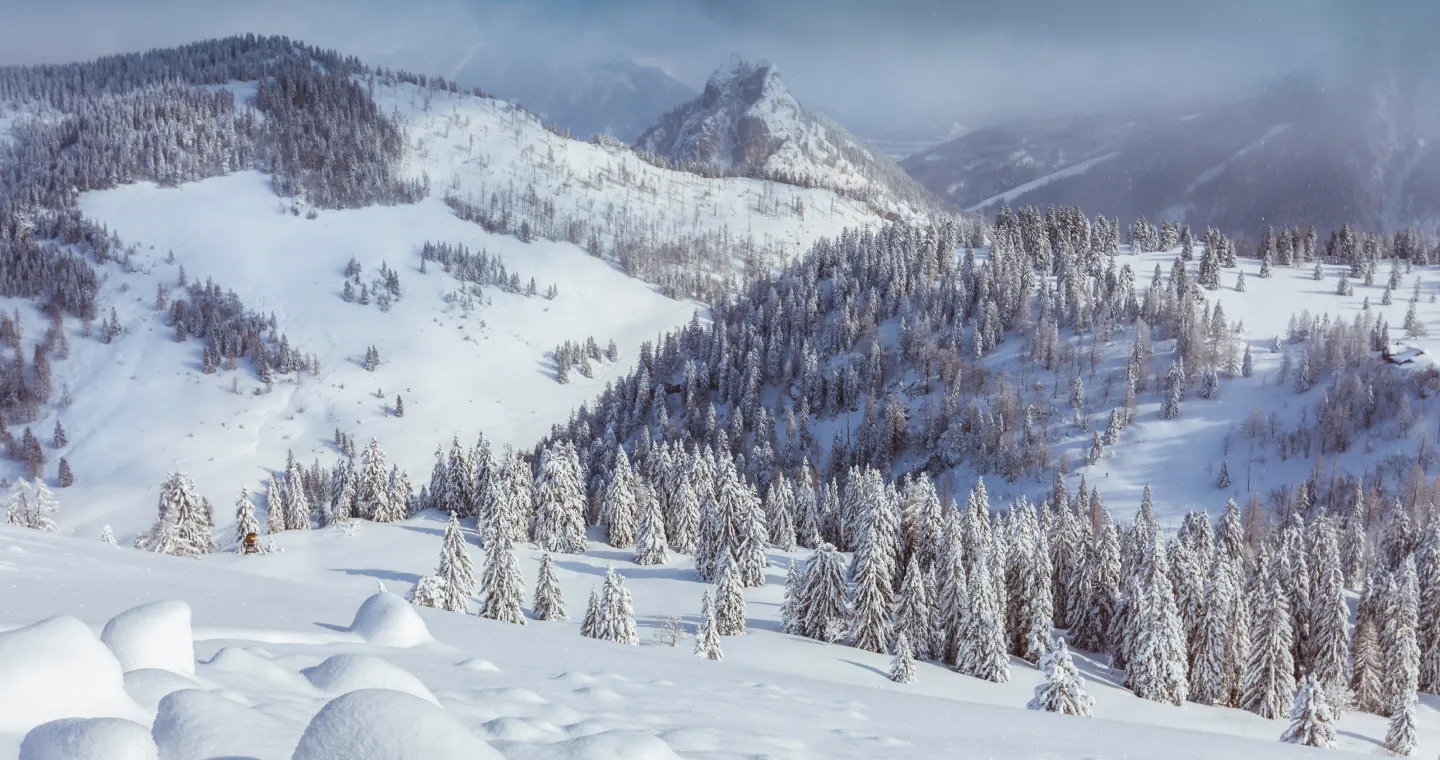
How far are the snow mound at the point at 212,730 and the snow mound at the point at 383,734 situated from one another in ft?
4.24

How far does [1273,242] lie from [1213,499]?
346 feet

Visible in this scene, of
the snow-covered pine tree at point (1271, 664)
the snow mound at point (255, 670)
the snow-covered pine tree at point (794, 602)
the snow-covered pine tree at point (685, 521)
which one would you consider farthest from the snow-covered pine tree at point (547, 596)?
the snow-covered pine tree at point (1271, 664)

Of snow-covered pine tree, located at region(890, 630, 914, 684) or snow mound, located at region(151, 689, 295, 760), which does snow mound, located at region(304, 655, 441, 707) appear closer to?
snow mound, located at region(151, 689, 295, 760)

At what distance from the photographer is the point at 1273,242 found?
182500mm

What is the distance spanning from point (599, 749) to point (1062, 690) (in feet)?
126

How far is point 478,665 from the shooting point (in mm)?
11820

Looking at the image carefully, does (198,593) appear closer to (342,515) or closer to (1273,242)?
(342,515)

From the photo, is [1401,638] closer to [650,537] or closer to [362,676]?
[650,537]

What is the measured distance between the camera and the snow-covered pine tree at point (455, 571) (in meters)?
51.6

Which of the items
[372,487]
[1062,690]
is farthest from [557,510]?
[1062,690]

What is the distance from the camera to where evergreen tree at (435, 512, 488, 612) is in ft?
169

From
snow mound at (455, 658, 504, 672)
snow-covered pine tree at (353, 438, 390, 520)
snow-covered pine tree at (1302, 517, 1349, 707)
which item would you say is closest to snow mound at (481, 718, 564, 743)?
snow mound at (455, 658, 504, 672)

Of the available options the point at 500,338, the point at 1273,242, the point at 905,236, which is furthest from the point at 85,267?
the point at 1273,242

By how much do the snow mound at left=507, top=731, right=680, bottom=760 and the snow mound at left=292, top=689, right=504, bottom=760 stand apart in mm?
1761
